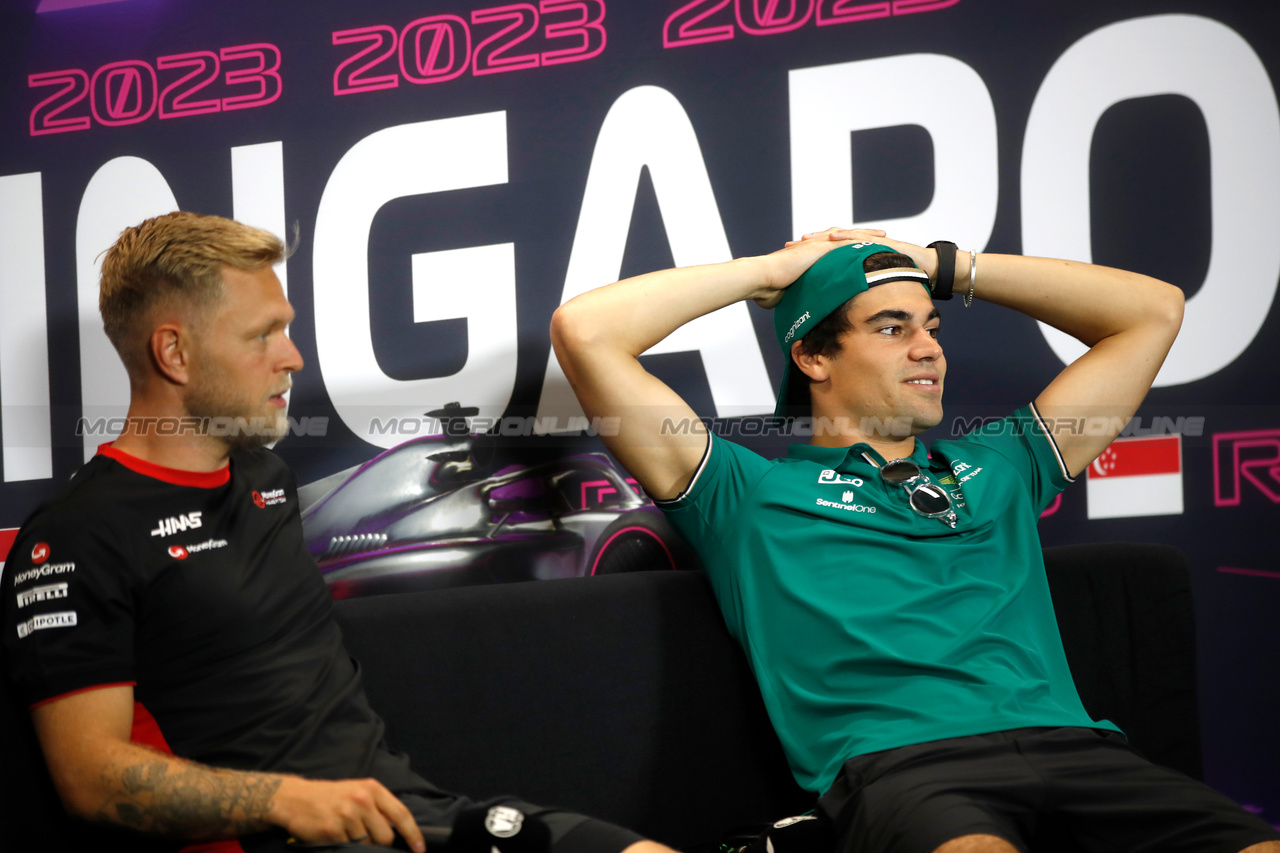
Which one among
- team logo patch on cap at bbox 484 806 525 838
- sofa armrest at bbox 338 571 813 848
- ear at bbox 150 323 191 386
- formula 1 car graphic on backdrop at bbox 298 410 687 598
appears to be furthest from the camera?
formula 1 car graphic on backdrop at bbox 298 410 687 598

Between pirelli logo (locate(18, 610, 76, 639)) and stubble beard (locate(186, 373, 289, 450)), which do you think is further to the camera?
stubble beard (locate(186, 373, 289, 450))

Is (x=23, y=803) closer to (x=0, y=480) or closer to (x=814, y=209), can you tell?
(x=0, y=480)

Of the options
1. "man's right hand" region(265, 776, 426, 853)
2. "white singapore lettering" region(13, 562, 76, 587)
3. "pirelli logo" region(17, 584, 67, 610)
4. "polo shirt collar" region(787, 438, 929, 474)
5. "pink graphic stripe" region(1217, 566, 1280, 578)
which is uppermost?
"polo shirt collar" region(787, 438, 929, 474)

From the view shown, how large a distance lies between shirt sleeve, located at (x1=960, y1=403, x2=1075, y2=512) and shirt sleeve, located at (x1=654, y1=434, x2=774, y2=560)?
49 centimetres

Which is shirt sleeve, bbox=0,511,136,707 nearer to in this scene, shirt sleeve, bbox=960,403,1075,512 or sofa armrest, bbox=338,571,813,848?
sofa armrest, bbox=338,571,813,848

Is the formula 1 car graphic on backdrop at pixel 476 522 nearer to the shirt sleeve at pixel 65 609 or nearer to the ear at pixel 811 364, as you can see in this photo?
the ear at pixel 811 364

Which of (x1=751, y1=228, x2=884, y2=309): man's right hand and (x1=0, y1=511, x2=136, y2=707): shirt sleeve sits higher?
(x1=751, y1=228, x2=884, y2=309): man's right hand

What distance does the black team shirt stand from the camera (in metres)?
1.12

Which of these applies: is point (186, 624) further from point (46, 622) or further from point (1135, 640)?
point (1135, 640)

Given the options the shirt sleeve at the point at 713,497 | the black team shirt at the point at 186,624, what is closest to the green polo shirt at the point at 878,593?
the shirt sleeve at the point at 713,497

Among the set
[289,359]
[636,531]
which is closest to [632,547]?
[636,531]

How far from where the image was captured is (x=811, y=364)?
1852mm

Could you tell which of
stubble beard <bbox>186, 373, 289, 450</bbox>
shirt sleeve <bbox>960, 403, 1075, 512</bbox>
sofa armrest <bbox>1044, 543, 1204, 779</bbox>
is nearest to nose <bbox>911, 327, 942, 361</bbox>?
shirt sleeve <bbox>960, 403, 1075, 512</bbox>

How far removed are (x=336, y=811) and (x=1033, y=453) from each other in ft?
4.56
